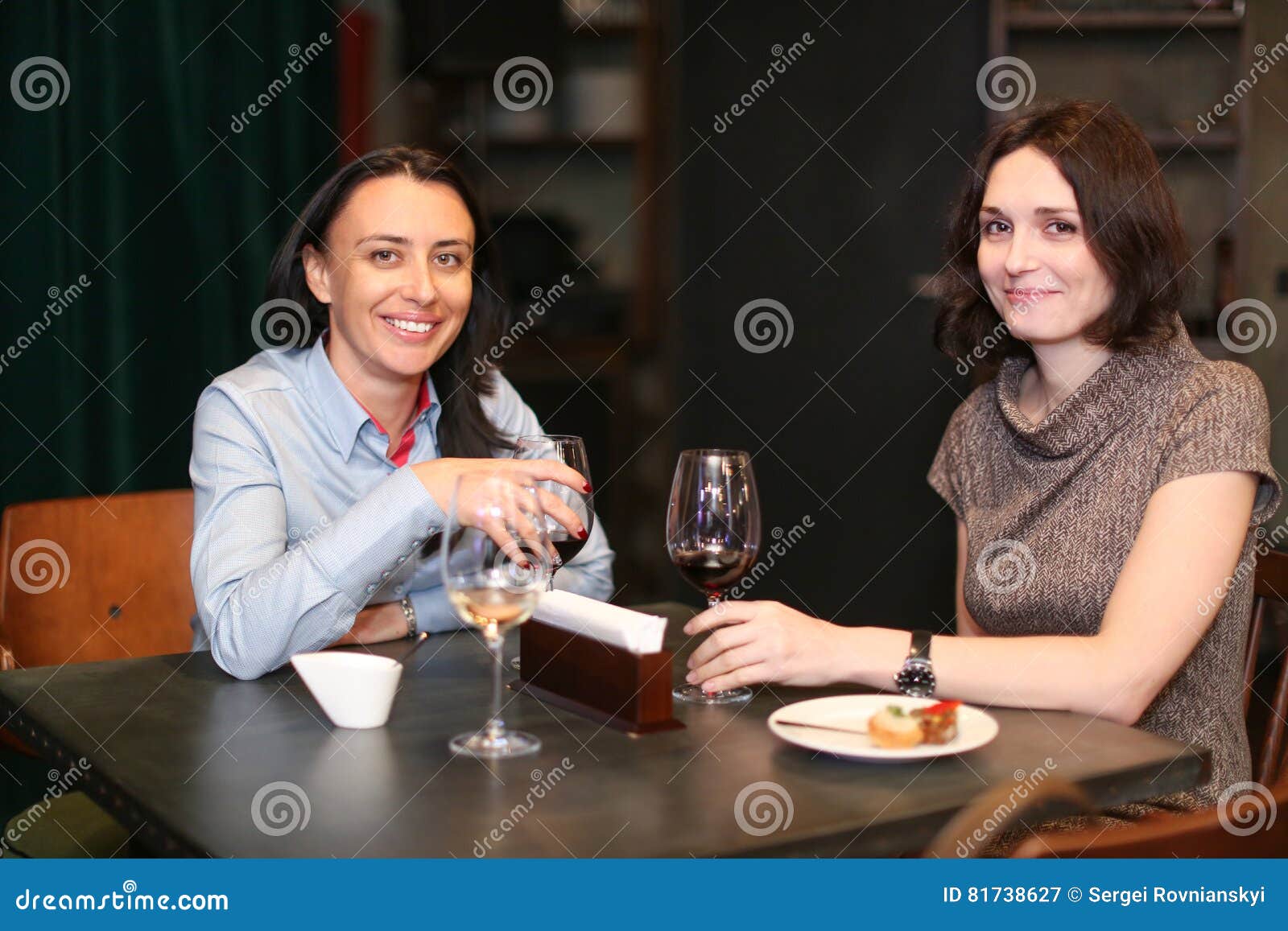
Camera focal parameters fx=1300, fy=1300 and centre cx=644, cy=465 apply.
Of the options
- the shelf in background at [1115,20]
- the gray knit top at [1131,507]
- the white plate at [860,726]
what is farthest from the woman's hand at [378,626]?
the shelf in background at [1115,20]

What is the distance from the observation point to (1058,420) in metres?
1.68

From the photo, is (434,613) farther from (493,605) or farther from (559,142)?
(559,142)

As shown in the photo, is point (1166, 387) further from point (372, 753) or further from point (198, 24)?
point (198, 24)

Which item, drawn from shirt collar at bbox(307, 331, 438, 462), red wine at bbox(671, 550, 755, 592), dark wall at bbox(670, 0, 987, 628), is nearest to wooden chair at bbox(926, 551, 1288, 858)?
red wine at bbox(671, 550, 755, 592)

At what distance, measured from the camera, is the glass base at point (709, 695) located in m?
1.36

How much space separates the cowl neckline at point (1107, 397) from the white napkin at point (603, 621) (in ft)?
2.22

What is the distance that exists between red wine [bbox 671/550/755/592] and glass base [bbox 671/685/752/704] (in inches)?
4.3

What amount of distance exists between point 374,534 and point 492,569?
1.33 ft

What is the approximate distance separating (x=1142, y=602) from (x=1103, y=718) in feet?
0.45

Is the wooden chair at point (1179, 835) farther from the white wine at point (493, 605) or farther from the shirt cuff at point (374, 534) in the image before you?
the shirt cuff at point (374, 534)

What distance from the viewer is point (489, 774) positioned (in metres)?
1.11

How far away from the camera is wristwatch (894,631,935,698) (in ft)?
4.45

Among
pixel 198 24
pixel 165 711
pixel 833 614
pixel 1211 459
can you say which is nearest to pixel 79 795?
pixel 165 711

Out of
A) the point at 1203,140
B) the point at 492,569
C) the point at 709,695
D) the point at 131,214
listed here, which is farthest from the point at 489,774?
the point at 1203,140
